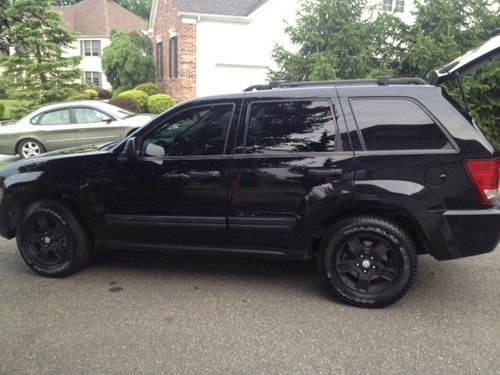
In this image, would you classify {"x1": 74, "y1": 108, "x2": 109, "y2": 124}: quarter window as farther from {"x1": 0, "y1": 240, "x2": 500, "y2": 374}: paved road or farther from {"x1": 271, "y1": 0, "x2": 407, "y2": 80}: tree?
{"x1": 0, "y1": 240, "x2": 500, "y2": 374}: paved road

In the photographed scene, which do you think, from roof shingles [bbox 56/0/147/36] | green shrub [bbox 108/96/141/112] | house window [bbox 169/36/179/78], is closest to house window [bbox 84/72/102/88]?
roof shingles [bbox 56/0/147/36]

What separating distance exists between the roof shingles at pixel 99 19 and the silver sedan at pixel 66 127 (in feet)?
107

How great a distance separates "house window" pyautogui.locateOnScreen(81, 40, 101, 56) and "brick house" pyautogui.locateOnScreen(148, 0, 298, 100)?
77.1ft

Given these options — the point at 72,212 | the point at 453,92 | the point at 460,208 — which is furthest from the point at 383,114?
the point at 453,92

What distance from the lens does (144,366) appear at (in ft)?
9.73

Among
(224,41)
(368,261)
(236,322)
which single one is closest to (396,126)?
(368,261)

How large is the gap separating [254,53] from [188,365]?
19181 mm

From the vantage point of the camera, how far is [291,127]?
384cm

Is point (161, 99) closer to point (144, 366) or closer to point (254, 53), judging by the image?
point (254, 53)

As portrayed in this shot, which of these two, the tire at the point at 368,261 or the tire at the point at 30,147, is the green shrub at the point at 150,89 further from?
the tire at the point at 368,261

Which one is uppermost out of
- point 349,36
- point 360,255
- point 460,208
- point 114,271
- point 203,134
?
point 349,36

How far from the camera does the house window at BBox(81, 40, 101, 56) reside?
42.2 meters

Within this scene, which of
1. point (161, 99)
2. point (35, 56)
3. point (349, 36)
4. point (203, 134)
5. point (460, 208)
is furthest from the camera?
point (161, 99)

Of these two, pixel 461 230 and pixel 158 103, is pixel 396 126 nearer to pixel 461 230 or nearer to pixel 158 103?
pixel 461 230
